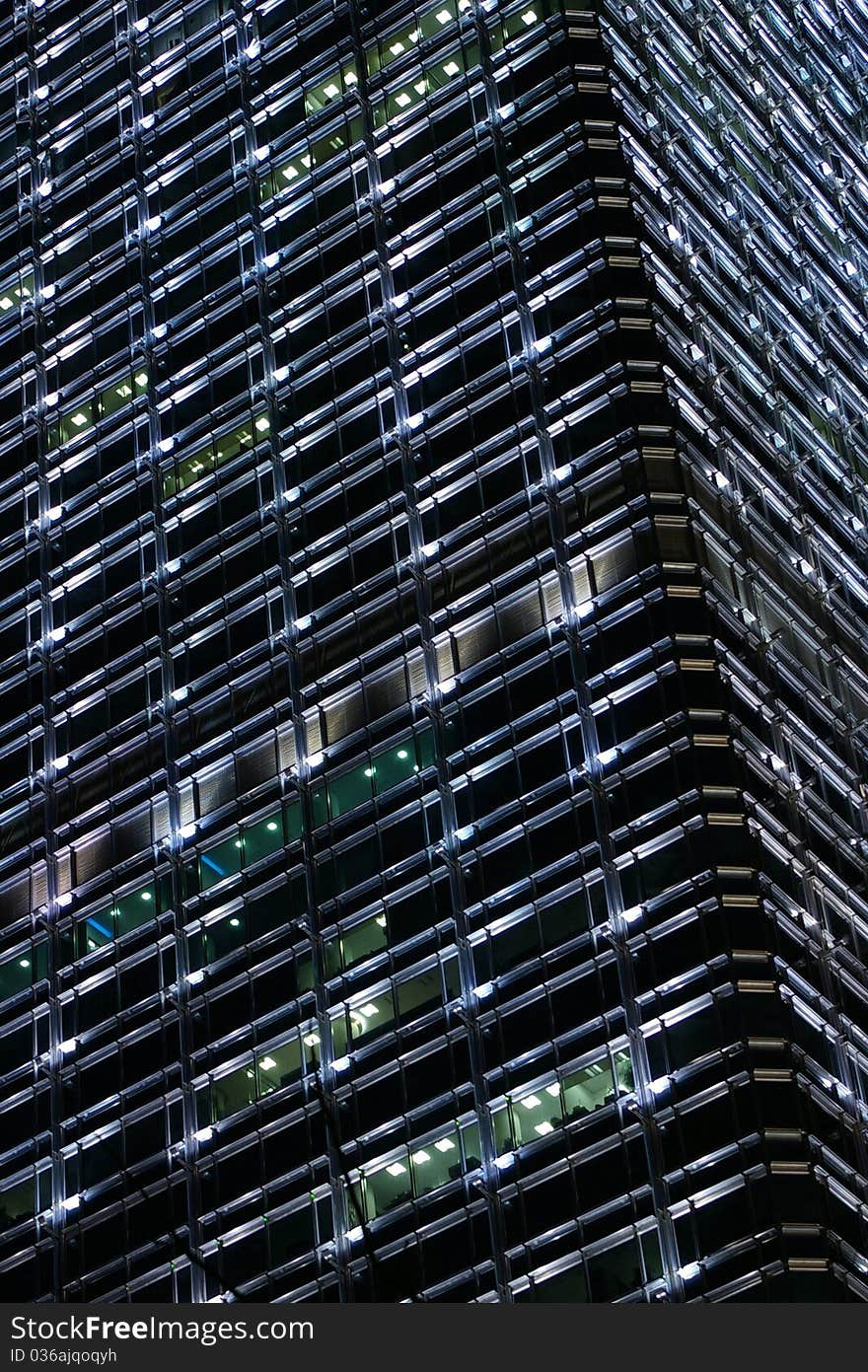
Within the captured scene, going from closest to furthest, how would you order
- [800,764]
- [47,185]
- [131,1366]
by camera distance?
[131,1366], [800,764], [47,185]

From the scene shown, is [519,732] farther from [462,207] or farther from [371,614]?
[462,207]

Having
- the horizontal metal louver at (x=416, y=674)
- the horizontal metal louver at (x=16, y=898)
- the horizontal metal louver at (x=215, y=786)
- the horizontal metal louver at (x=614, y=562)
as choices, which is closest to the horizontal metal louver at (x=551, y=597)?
the horizontal metal louver at (x=614, y=562)

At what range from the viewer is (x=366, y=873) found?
8050 cm

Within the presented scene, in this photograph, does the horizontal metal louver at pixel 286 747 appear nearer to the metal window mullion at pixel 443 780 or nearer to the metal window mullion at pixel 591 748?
the metal window mullion at pixel 443 780

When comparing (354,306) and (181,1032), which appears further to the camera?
(354,306)

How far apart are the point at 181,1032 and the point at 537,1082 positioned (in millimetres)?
12233

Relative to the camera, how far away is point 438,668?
82.2 meters

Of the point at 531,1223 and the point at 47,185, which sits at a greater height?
the point at 47,185

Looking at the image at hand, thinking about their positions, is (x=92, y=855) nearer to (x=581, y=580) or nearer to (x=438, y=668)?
(x=438, y=668)

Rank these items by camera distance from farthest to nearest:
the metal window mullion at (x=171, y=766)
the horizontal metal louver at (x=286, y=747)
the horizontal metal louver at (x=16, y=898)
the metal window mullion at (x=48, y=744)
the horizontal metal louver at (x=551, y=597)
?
the horizontal metal louver at (x=16, y=898) < the horizontal metal louver at (x=286, y=747) < the metal window mullion at (x=48, y=744) < the horizontal metal louver at (x=551, y=597) < the metal window mullion at (x=171, y=766)

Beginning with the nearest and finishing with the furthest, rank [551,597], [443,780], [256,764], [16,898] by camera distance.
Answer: [443,780]
[551,597]
[256,764]
[16,898]

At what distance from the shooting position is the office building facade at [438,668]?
7294cm

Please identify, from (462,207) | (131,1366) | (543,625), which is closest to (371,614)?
(543,625)

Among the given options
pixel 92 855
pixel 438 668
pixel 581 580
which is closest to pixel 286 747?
pixel 438 668
